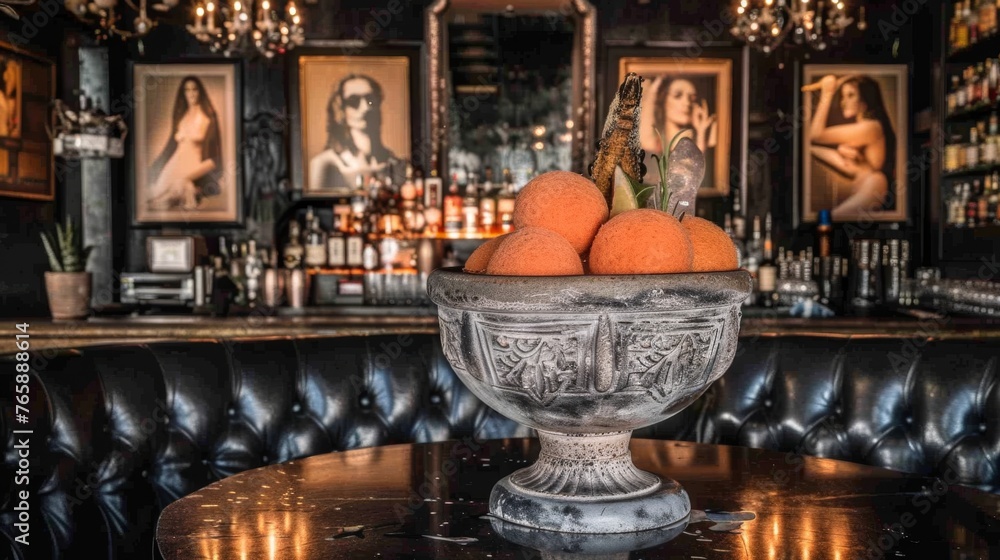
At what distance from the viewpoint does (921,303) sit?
540 cm

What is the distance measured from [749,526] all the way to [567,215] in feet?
1.46

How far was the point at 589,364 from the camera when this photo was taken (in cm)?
107

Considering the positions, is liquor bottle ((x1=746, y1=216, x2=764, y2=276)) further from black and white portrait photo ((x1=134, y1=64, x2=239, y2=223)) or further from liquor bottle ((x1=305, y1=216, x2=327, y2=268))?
black and white portrait photo ((x1=134, y1=64, x2=239, y2=223))

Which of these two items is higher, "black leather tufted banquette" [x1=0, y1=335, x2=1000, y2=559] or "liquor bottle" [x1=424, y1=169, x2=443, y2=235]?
"liquor bottle" [x1=424, y1=169, x2=443, y2=235]

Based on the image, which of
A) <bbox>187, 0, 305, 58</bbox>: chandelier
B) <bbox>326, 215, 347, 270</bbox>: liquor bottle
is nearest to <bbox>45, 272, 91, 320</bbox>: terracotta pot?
<bbox>187, 0, 305, 58</bbox>: chandelier

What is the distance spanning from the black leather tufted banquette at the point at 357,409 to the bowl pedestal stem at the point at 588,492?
96 centimetres

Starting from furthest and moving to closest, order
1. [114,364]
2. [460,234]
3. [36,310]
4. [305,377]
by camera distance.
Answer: [460,234]
[36,310]
[305,377]
[114,364]

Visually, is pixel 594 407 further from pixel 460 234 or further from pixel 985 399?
pixel 460 234

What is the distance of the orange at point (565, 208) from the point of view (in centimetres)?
116

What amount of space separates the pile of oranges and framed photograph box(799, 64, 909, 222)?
5.45 meters

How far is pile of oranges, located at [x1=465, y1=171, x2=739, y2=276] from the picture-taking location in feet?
3.53

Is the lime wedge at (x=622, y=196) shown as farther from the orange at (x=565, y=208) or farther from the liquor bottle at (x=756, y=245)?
the liquor bottle at (x=756, y=245)

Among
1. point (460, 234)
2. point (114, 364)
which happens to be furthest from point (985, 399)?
point (460, 234)

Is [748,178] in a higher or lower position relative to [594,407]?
higher
